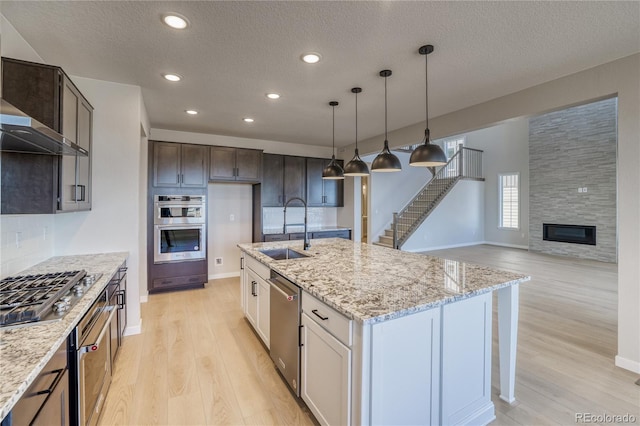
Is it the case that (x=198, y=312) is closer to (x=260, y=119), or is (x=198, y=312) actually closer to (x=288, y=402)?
(x=288, y=402)

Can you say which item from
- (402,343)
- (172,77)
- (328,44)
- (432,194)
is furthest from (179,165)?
(432,194)

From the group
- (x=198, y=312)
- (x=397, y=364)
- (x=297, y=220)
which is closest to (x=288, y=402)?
(x=397, y=364)

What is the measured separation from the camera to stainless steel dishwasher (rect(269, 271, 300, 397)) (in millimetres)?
1989

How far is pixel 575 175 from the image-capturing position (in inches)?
293

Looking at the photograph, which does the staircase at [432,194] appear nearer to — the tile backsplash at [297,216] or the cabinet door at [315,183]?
the tile backsplash at [297,216]

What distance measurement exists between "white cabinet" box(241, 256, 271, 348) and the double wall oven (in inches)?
65.8

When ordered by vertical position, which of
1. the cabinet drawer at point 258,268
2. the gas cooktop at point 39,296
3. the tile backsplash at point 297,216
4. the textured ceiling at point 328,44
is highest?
the textured ceiling at point 328,44

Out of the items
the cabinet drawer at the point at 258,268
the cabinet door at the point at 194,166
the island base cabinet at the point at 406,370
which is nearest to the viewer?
the island base cabinet at the point at 406,370

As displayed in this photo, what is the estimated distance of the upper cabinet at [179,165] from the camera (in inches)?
174

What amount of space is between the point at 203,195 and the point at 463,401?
168 inches

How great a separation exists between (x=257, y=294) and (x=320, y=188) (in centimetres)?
343

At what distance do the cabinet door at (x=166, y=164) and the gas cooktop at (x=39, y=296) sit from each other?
8.76 feet

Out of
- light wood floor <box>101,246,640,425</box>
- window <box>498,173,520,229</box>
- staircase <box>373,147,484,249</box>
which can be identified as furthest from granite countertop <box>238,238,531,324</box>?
window <box>498,173,520,229</box>

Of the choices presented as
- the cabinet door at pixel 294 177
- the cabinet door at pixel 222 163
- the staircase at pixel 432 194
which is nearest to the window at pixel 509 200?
the staircase at pixel 432 194
